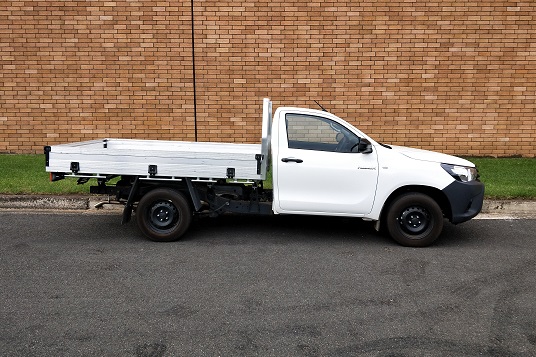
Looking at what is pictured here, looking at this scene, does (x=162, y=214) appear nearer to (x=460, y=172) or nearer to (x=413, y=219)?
(x=413, y=219)

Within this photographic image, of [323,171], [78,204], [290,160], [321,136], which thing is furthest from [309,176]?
[78,204]

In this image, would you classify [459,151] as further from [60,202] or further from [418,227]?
[60,202]

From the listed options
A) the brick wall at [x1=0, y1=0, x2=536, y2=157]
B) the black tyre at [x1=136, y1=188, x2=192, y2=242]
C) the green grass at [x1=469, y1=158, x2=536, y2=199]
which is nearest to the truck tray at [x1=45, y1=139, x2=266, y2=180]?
the black tyre at [x1=136, y1=188, x2=192, y2=242]

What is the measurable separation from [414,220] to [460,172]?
814mm

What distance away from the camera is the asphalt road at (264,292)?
12.4 feet

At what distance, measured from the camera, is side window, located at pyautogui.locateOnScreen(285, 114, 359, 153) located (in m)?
6.36

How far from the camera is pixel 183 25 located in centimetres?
1130

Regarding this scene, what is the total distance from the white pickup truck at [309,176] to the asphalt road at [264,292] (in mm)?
373

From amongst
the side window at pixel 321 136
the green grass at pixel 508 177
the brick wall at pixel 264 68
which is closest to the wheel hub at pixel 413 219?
the side window at pixel 321 136

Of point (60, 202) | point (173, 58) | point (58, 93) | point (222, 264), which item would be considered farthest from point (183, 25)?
point (222, 264)

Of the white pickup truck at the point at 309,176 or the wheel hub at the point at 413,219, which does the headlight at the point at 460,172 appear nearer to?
the white pickup truck at the point at 309,176

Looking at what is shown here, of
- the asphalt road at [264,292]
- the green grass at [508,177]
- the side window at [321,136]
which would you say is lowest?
the asphalt road at [264,292]

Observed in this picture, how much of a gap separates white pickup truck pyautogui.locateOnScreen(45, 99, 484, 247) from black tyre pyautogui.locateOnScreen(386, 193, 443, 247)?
0.04ft

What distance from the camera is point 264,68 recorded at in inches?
450
